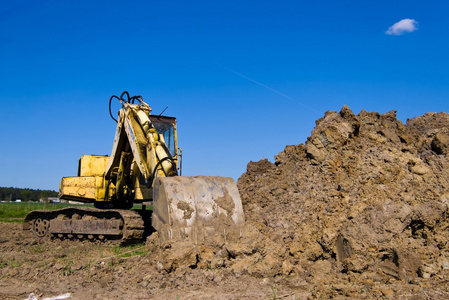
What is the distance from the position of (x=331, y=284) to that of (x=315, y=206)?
6.34 feet

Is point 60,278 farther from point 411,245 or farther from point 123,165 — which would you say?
point 411,245

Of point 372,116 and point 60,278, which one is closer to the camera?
point 60,278

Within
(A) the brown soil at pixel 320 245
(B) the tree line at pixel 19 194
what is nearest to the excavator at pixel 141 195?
(A) the brown soil at pixel 320 245

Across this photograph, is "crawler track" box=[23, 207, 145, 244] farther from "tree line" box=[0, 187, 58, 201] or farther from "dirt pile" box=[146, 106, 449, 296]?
"tree line" box=[0, 187, 58, 201]

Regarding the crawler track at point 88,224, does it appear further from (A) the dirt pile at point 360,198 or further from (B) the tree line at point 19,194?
(B) the tree line at point 19,194

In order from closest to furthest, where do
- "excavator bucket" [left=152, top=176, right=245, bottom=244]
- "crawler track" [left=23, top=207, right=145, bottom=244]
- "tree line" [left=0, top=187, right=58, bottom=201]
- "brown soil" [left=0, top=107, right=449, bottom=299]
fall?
1. "brown soil" [left=0, top=107, right=449, bottom=299]
2. "excavator bucket" [left=152, top=176, right=245, bottom=244]
3. "crawler track" [left=23, top=207, right=145, bottom=244]
4. "tree line" [left=0, top=187, right=58, bottom=201]

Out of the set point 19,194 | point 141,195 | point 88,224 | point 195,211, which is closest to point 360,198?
point 195,211

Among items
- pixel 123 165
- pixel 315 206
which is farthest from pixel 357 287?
pixel 123 165

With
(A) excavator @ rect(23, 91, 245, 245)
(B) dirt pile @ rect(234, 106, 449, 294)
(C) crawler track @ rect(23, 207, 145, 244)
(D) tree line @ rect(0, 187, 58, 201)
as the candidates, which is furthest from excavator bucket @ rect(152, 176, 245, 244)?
(D) tree line @ rect(0, 187, 58, 201)

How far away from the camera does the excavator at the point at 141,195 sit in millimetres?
6758

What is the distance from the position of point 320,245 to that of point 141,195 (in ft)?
15.3

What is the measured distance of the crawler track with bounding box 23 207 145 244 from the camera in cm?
866

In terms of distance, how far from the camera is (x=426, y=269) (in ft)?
17.8

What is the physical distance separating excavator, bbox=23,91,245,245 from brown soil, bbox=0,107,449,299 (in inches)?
14.2
